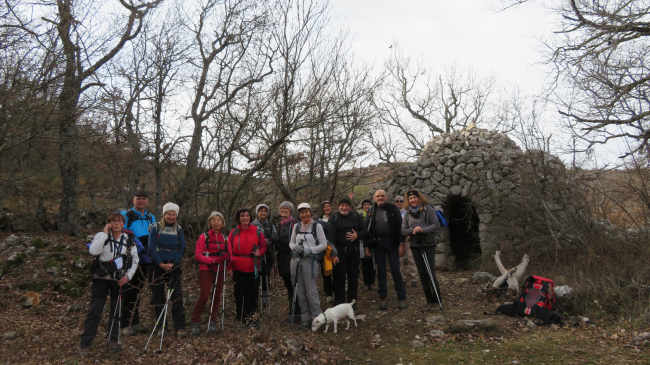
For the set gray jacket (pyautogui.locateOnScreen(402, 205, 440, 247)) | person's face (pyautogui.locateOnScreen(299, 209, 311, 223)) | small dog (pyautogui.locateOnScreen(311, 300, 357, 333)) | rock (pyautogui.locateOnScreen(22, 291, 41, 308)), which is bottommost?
small dog (pyautogui.locateOnScreen(311, 300, 357, 333))

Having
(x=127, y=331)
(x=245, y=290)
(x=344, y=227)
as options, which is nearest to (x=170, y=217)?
(x=245, y=290)

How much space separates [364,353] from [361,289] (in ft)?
10.2

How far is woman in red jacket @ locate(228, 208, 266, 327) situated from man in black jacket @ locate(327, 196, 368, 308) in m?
1.07

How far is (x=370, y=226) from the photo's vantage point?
5.92m

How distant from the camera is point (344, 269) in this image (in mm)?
5641

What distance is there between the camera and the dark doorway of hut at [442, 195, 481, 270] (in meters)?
10.1

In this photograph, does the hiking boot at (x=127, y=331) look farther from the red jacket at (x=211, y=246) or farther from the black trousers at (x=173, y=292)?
the red jacket at (x=211, y=246)

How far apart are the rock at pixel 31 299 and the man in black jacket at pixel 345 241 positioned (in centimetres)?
488

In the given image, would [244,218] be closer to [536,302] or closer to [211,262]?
[211,262]

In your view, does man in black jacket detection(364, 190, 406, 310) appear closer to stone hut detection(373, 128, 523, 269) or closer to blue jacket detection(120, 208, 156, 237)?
blue jacket detection(120, 208, 156, 237)

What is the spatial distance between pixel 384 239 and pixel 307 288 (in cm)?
142

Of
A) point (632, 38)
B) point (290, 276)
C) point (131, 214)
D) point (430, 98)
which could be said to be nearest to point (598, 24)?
point (632, 38)

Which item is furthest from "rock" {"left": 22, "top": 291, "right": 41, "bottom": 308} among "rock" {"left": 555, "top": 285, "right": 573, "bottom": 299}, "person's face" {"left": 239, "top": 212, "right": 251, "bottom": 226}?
"rock" {"left": 555, "top": 285, "right": 573, "bottom": 299}

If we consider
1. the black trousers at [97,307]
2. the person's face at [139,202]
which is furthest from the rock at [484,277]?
the black trousers at [97,307]
